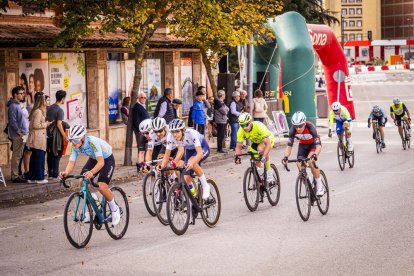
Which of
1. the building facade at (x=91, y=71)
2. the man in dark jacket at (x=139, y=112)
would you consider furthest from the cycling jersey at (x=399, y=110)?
the man in dark jacket at (x=139, y=112)

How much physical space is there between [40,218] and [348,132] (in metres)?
10.2

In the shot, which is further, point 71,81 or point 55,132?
point 71,81

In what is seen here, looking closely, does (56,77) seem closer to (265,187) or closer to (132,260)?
(265,187)

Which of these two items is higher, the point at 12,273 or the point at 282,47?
the point at 282,47

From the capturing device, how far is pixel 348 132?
2417 centimetres

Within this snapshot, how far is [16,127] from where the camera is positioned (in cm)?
2091

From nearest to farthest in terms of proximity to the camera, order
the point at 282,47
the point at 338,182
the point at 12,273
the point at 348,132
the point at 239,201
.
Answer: the point at 12,273 < the point at 239,201 < the point at 338,182 < the point at 348,132 < the point at 282,47

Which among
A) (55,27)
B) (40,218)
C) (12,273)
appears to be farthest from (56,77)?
(12,273)

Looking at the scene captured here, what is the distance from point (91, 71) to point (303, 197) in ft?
53.5

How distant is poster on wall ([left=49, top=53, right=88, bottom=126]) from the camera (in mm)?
28219

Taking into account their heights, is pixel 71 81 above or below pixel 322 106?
above

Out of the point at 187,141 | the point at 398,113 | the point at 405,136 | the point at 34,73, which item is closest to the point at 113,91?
the point at 34,73

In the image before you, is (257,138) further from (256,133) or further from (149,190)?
(149,190)

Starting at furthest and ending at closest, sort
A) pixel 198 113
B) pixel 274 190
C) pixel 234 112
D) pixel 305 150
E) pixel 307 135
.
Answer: pixel 234 112, pixel 198 113, pixel 274 190, pixel 305 150, pixel 307 135
